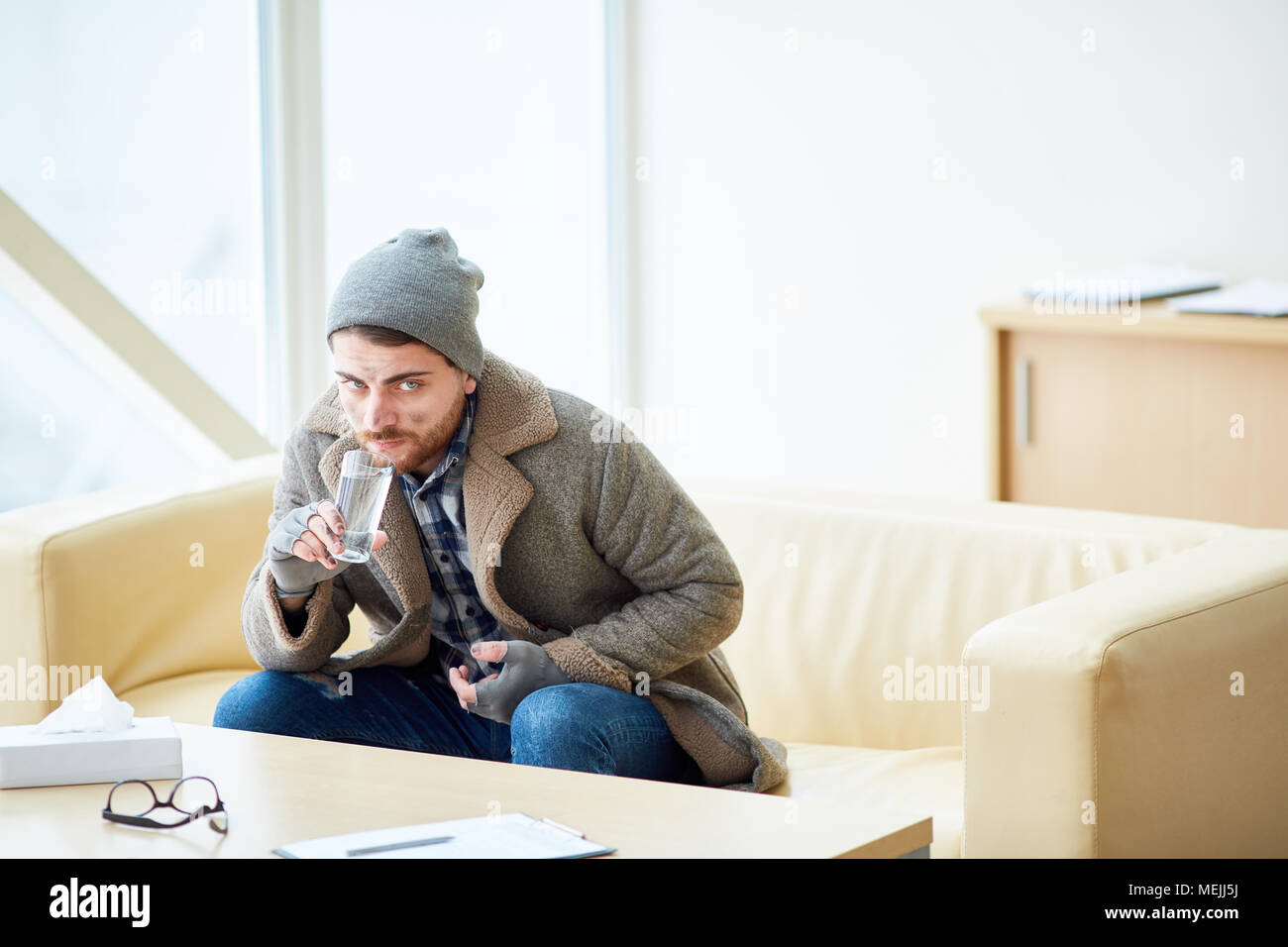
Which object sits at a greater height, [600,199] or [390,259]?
[600,199]

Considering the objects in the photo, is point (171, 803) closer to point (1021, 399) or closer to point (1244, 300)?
point (1021, 399)

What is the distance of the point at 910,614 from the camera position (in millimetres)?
2529

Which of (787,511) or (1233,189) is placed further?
(1233,189)

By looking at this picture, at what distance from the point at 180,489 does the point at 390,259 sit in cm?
85

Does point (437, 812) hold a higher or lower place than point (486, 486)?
lower

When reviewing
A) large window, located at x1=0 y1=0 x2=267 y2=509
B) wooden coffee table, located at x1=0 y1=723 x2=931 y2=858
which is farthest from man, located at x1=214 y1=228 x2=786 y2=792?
large window, located at x1=0 y1=0 x2=267 y2=509

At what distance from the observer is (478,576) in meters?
2.26

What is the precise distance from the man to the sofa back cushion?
239mm

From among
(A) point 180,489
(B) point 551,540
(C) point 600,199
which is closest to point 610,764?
(B) point 551,540

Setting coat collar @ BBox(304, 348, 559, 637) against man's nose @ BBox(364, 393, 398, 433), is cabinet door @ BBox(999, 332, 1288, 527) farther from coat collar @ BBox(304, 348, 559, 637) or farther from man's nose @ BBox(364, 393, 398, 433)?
man's nose @ BBox(364, 393, 398, 433)

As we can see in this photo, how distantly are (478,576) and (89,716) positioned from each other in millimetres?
605

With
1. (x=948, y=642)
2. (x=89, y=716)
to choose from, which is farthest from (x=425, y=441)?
(x=948, y=642)

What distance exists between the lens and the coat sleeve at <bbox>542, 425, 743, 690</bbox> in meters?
2.19
